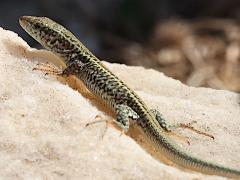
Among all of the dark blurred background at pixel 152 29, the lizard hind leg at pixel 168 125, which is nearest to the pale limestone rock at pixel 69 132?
the lizard hind leg at pixel 168 125

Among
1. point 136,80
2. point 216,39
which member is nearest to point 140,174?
point 136,80

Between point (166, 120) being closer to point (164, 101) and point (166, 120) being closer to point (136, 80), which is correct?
point (164, 101)

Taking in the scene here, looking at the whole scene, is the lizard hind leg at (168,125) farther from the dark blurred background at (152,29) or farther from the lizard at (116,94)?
the dark blurred background at (152,29)

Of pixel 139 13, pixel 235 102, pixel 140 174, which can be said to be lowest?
pixel 140 174

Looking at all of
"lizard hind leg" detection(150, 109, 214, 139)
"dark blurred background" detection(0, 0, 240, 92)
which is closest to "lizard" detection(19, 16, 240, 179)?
"lizard hind leg" detection(150, 109, 214, 139)

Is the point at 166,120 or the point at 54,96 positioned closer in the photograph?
the point at 54,96
